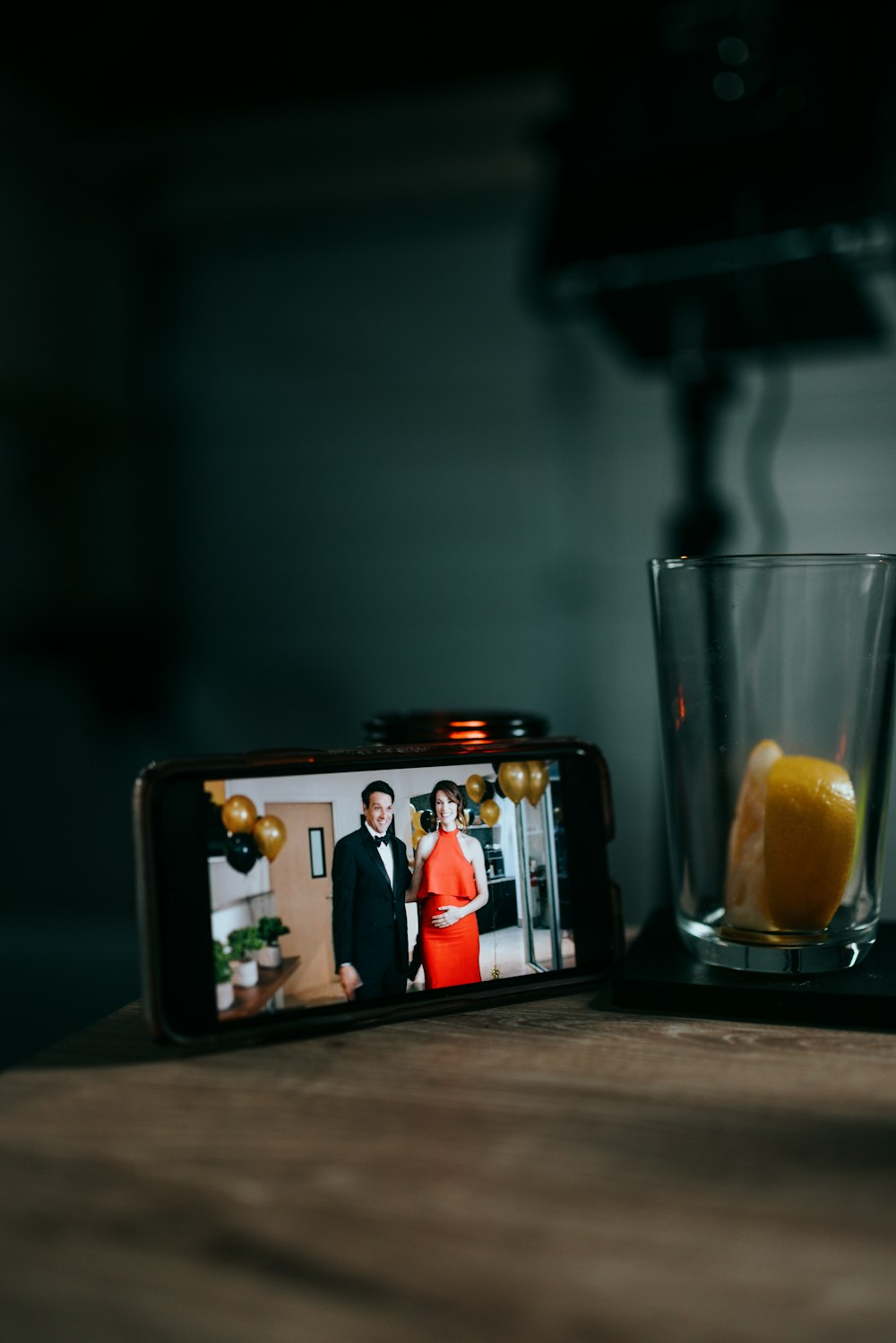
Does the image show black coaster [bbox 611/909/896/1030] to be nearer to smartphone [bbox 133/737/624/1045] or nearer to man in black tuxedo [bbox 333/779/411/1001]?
smartphone [bbox 133/737/624/1045]

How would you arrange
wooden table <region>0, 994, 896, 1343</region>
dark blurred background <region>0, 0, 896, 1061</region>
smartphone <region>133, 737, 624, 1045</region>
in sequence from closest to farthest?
wooden table <region>0, 994, 896, 1343</region> → smartphone <region>133, 737, 624, 1045</region> → dark blurred background <region>0, 0, 896, 1061</region>

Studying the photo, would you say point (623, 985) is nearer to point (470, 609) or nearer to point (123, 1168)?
point (123, 1168)

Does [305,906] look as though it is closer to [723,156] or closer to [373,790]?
[373,790]

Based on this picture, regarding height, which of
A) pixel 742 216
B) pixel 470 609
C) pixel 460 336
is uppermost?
pixel 460 336

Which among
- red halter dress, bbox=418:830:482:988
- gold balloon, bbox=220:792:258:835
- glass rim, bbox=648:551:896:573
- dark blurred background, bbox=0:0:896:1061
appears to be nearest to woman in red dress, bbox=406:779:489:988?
red halter dress, bbox=418:830:482:988

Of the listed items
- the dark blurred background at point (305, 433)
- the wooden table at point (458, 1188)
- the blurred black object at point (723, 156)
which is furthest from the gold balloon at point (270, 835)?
the dark blurred background at point (305, 433)

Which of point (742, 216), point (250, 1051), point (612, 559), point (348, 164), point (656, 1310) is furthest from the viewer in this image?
point (348, 164)

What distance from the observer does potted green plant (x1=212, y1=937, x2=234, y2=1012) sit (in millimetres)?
507

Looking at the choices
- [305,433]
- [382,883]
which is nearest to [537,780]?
[382,883]

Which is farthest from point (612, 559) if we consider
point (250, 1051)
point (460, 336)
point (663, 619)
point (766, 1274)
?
point (766, 1274)

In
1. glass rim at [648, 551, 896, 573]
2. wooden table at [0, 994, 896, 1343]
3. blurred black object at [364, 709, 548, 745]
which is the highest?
glass rim at [648, 551, 896, 573]

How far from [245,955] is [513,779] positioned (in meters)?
0.19

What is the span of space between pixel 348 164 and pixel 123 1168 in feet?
8.69

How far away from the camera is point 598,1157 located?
0.40 metres
